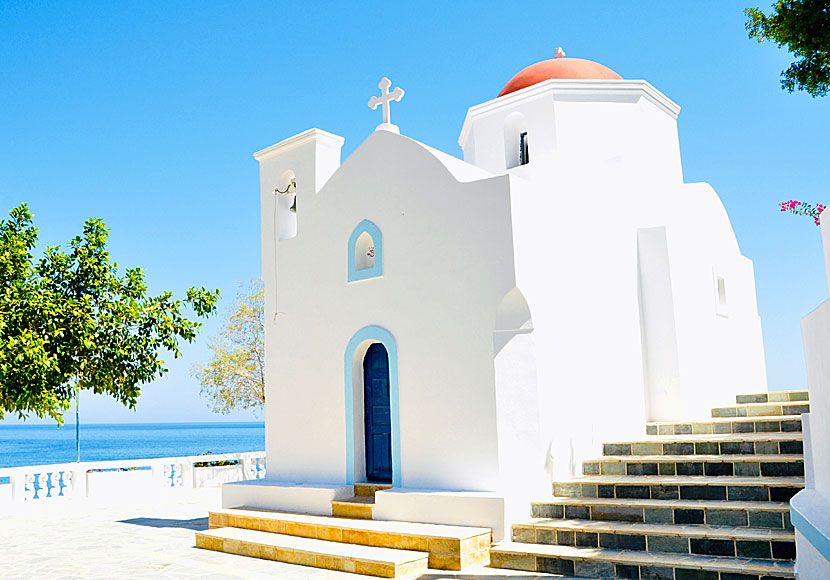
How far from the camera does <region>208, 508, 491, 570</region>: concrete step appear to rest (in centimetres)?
750

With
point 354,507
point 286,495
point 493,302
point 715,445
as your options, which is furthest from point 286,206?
point 715,445

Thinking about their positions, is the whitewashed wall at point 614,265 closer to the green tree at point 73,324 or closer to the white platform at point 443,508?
the white platform at point 443,508

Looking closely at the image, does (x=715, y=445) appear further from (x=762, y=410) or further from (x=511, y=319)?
(x=511, y=319)

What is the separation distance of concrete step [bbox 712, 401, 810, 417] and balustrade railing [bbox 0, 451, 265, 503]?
401 inches

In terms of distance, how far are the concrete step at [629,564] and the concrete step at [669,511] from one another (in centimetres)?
55

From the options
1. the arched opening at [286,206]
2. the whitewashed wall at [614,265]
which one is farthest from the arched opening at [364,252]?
the whitewashed wall at [614,265]

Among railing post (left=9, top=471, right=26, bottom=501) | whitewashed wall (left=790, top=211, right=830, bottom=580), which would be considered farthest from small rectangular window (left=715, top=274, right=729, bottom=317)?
railing post (left=9, top=471, right=26, bottom=501)

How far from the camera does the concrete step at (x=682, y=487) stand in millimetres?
7207

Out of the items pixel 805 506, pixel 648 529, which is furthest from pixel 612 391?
pixel 805 506

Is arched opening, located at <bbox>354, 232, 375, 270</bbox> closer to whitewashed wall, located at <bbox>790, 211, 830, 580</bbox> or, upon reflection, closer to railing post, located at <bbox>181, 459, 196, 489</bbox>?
whitewashed wall, located at <bbox>790, 211, 830, 580</bbox>

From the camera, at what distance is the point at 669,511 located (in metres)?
7.37

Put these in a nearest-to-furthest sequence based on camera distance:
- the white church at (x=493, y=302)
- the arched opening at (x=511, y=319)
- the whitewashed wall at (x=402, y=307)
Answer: the arched opening at (x=511, y=319), the white church at (x=493, y=302), the whitewashed wall at (x=402, y=307)

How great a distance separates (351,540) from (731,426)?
5065 mm

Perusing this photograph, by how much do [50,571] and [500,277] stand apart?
608 centimetres
